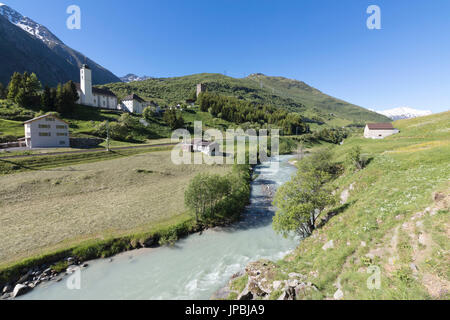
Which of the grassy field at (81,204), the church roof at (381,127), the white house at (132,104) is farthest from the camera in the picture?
the white house at (132,104)

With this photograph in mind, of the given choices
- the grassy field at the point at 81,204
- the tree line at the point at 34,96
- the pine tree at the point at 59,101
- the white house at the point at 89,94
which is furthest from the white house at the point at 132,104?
the grassy field at the point at 81,204

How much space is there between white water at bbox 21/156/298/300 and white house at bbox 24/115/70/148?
154 ft

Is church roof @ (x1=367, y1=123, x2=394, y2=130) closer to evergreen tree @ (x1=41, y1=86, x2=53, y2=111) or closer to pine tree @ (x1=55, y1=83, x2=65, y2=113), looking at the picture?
pine tree @ (x1=55, y1=83, x2=65, y2=113)

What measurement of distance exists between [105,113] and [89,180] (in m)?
68.3

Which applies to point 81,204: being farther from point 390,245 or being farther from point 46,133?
→ point 46,133

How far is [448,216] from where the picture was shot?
10.6m

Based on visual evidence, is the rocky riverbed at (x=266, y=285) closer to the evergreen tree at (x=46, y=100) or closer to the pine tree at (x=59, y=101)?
the pine tree at (x=59, y=101)

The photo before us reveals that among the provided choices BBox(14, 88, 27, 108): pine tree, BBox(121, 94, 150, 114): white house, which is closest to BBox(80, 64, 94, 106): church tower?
BBox(121, 94, 150, 114): white house

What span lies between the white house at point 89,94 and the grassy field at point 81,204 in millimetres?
72651

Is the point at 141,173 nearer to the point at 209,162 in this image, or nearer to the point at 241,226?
the point at 209,162

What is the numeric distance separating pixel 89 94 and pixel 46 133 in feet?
189

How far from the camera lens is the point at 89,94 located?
94188 mm

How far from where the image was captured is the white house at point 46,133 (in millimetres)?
45969

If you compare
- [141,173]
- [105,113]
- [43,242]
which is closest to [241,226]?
[43,242]
